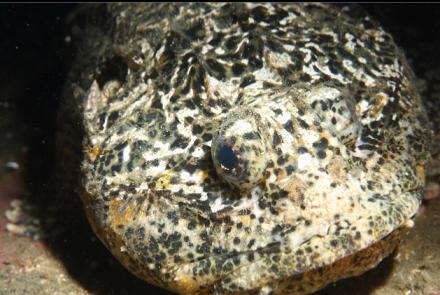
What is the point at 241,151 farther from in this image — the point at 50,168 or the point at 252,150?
the point at 50,168

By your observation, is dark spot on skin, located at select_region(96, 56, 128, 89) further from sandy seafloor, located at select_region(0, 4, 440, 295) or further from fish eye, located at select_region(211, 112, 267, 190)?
sandy seafloor, located at select_region(0, 4, 440, 295)

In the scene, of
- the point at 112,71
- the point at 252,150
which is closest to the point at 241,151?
the point at 252,150

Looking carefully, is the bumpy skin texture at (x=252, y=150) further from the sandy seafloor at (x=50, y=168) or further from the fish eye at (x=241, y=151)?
the sandy seafloor at (x=50, y=168)

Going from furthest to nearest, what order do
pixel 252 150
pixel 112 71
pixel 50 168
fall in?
pixel 50 168
pixel 112 71
pixel 252 150

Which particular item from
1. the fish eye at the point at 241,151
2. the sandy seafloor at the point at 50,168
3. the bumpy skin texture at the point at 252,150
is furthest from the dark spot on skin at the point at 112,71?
the sandy seafloor at the point at 50,168

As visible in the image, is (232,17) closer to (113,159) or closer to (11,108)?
(113,159)

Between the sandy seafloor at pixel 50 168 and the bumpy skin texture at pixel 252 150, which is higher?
the bumpy skin texture at pixel 252 150
